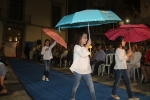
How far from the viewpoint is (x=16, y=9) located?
18453mm

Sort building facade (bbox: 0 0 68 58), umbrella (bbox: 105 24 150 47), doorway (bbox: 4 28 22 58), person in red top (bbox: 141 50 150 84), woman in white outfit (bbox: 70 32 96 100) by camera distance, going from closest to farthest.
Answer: woman in white outfit (bbox: 70 32 96 100)
umbrella (bbox: 105 24 150 47)
person in red top (bbox: 141 50 150 84)
building facade (bbox: 0 0 68 58)
doorway (bbox: 4 28 22 58)

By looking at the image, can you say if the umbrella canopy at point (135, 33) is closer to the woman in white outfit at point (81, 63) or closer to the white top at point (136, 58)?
the woman in white outfit at point (81, 63)

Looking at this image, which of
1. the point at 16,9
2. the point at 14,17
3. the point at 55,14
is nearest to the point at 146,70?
the point at 14,17

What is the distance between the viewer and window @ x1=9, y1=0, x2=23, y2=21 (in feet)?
58.9

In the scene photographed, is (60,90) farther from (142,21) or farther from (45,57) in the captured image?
(142,21)

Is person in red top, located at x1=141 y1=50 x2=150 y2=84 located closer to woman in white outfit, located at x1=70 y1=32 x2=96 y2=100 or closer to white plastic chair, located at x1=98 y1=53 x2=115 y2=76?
white plastic chair, located at x1=98 y1=53 x2=115 y2=76

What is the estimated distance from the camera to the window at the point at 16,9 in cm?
1796

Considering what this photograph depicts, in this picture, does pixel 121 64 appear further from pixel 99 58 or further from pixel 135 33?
pixel 99 58

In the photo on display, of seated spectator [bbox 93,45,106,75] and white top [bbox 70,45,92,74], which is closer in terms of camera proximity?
white top [bbox 70,45,92,74]

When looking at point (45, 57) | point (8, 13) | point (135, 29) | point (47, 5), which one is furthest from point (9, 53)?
point (135, 29)

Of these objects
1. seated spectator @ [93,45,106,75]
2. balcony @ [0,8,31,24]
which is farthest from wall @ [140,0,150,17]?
balcony @ [0,8,31,24]

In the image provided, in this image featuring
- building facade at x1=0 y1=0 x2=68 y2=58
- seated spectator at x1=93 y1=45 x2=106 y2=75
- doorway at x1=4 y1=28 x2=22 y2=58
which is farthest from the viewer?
doorway at x1=4 y1=28 x2=22 y2=58

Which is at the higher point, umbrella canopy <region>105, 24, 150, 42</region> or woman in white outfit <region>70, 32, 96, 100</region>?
umbrella canopy <region>105, 24, 150, 42</region>

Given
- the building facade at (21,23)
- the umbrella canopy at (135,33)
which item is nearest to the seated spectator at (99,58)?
the umbrella canopy at (135,33)
